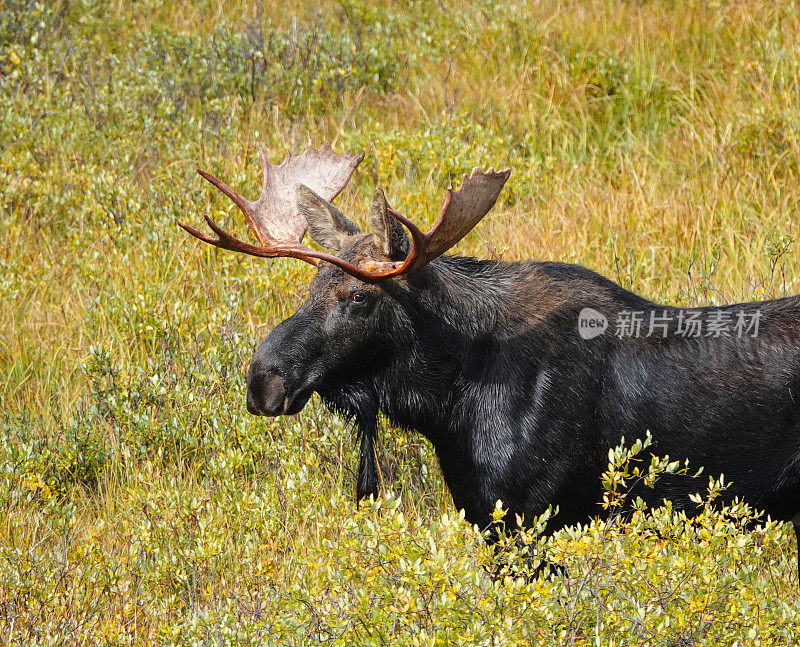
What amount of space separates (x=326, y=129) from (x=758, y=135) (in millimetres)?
3204

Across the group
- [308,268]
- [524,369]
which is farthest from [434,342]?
Answer: [308,268]

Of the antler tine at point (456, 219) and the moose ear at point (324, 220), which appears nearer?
the antler tine at point (456, 219)

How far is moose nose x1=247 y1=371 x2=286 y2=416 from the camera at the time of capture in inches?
158

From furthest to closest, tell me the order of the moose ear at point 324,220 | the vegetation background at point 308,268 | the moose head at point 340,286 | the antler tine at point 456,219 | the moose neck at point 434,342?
1. the moose ear at point 324,220
2. the moose neck at point 434,342
3. the moose head at point 340,286
4. the antler tine at point 456,219
5. the vegetation background at point 308,268

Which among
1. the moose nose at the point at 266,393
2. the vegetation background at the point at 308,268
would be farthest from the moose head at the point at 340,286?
the vegetation background at the point at 308,268

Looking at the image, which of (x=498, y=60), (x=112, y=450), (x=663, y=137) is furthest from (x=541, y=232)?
(x=112, y=450)

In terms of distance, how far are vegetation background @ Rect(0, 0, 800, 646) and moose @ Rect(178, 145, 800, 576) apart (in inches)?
13.9

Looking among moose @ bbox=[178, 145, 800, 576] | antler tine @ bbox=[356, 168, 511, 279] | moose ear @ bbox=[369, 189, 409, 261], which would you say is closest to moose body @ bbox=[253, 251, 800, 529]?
moose @ bbox=[178, 145, 800, 576]

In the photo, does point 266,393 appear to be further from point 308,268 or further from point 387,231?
point 308,268

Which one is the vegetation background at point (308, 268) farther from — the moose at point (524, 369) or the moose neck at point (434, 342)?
the moose neck at point (434, 342)

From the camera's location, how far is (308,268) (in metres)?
6.21

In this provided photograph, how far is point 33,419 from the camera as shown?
227 inches

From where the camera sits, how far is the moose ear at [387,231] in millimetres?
4012

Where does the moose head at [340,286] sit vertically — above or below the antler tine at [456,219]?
below
